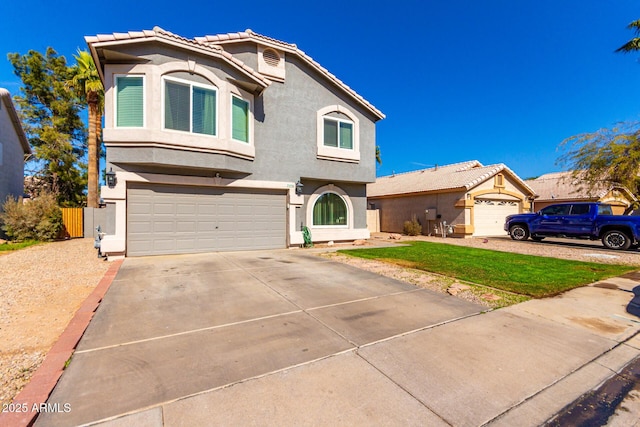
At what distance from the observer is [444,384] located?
8.80 ft

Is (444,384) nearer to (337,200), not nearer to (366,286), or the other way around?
(366,286)

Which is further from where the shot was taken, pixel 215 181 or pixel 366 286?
pixel 215 181

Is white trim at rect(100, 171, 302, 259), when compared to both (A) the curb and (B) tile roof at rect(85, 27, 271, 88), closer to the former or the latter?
(B) tile roof at rect(85, 27, 271, 88)

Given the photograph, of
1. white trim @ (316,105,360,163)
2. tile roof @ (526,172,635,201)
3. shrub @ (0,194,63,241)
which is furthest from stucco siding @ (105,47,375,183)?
tile roof @ (526,172,635,201)

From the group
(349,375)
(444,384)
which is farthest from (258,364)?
(444,384)

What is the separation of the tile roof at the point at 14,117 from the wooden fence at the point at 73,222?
598 cm

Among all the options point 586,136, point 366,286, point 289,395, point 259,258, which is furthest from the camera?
point 586,136

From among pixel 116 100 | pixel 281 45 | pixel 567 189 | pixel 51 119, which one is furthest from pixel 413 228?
pixel 51 119

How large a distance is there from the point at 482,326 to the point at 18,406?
16.6 feet

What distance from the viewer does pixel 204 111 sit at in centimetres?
957

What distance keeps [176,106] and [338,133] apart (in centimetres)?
683

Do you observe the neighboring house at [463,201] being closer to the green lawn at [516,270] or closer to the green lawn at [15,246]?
the green lawn at [516,270]

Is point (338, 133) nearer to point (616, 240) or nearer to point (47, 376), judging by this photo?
point (47, 376)

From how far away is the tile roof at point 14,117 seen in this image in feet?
51.1
